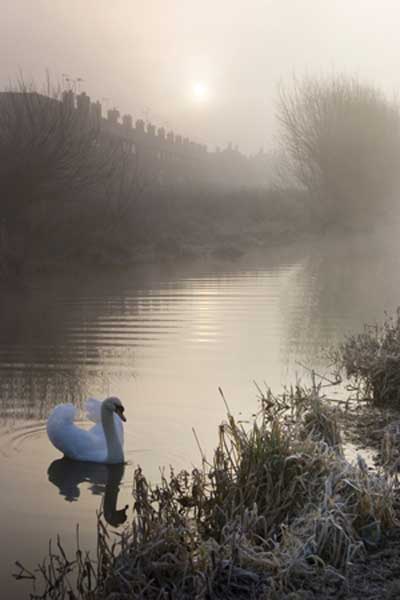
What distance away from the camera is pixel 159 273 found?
91.1 feet

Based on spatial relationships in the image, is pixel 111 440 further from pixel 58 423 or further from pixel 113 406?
pixel 58 423

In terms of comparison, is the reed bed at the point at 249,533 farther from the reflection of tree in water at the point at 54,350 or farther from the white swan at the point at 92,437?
the reflection of tree in water at the point at 54,350

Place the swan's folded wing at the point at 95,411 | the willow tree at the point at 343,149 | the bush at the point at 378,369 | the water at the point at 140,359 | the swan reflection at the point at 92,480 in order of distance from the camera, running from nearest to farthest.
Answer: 1. the swan reflection at the point at 92,480
2. the water at the point at 140,359
3. the swan's folded wing at the point at 95,411
4. the bush at the point at 378,369
5. the willow tree at the point at 343,149

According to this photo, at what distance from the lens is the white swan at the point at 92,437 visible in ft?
21.3

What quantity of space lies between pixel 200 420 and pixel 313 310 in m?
9.79

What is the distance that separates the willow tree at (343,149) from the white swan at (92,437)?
1818 inches

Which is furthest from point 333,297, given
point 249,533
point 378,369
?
point 249,533

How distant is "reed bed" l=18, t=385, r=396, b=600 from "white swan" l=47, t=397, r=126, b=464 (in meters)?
1.42

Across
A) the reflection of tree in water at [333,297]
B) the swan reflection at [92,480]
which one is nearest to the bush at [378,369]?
the reflection of tree in water at [333,297]

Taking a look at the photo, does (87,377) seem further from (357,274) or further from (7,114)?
(7,114)

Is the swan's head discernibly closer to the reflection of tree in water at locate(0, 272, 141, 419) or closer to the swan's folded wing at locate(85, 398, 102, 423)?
the swan's folded wing at locate(85, 398, 102, 423)

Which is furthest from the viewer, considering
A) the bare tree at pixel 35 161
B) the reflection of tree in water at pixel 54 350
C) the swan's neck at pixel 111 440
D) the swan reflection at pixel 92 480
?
the bare tree at pixel 35 161

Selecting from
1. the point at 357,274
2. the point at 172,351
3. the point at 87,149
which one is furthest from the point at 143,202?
the point at 172,351

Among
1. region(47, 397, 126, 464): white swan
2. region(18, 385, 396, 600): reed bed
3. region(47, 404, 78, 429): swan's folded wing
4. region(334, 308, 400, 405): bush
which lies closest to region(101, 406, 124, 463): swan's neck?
region(47, 397, 126, 464): white swan
